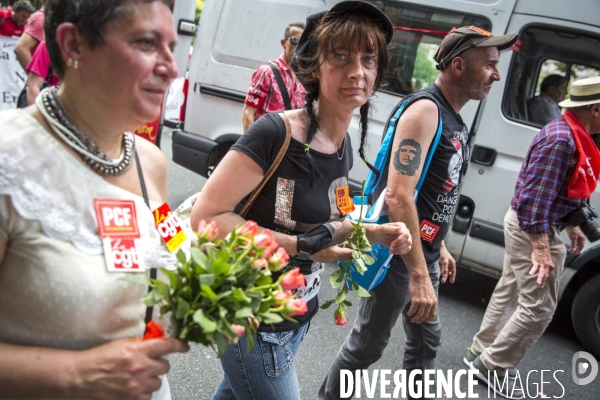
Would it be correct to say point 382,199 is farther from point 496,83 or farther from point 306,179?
point 496,83

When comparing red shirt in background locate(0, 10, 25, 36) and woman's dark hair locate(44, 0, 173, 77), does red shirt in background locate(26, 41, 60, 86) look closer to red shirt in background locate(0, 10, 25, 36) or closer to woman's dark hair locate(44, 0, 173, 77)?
red shirt in background locate(0, 10, 25, 36)

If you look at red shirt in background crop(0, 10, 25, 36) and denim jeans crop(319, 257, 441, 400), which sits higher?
red shirt in background crop(0, 10, 25, 36)

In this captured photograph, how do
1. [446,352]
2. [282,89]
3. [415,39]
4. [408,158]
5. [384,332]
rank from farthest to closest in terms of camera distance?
[415,39] < [282,89] < [446,352] < [384,332] < [408,158]

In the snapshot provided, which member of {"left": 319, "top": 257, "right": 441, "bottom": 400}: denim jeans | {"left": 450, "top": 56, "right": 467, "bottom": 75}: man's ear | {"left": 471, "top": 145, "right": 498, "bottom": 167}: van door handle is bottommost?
{"left": 319, "top": 257, "right": 441, "bottom": 400}: denim jeans

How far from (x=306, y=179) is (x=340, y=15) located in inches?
24.6

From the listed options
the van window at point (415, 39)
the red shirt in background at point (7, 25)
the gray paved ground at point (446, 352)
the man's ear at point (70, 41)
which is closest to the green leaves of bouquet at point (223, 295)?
the man's ear at point (70, 41)

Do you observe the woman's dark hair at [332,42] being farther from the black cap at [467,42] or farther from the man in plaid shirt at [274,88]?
the man in plaid shirt at [274,88]

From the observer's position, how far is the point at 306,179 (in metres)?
1.81

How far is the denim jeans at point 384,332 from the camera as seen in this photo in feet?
8.30

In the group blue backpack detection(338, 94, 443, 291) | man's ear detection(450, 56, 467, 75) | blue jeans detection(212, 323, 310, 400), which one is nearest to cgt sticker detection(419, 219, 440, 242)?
blue backpack detection(338, 94, 443, 291)

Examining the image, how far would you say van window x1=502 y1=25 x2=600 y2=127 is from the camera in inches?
156

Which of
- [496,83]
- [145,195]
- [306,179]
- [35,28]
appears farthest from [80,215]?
[35,28]

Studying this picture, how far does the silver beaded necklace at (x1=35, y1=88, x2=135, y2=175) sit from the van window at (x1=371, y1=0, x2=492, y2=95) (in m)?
3.39

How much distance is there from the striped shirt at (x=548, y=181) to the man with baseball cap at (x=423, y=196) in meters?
0.73
